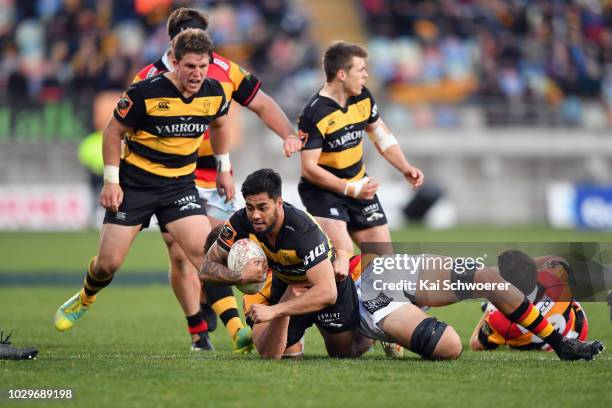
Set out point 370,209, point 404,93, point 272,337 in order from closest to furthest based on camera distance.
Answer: point 272,337 < point 370,209 < point 404,93

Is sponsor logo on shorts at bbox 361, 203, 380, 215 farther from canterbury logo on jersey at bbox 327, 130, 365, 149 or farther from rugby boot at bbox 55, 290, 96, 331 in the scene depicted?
rugby boot at bbox 55, 290, 96, 331

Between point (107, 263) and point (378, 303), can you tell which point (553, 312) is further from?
point (107, 263)

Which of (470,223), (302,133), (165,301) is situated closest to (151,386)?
(302,133)

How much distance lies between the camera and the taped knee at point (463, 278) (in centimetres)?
801

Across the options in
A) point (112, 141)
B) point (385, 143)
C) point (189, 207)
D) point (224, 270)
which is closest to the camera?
point (224, 270)

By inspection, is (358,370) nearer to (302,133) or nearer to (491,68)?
(302,133)

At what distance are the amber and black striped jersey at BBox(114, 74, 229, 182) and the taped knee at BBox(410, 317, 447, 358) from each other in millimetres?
2528

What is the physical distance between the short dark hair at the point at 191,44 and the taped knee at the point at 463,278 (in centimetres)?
249

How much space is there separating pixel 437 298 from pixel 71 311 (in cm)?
327

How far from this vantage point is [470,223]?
27750 millimetres

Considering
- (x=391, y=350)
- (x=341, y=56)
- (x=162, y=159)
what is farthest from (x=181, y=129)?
(x=391, y=350)

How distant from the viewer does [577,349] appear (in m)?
7.91

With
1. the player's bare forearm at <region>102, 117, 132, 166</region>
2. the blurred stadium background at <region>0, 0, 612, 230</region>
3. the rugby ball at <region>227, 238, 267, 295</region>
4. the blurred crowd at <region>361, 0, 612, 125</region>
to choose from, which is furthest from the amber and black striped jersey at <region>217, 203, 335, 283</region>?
the blurred crowd at <region>361, 0, 612, 125</region>

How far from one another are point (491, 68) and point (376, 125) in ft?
65.0
